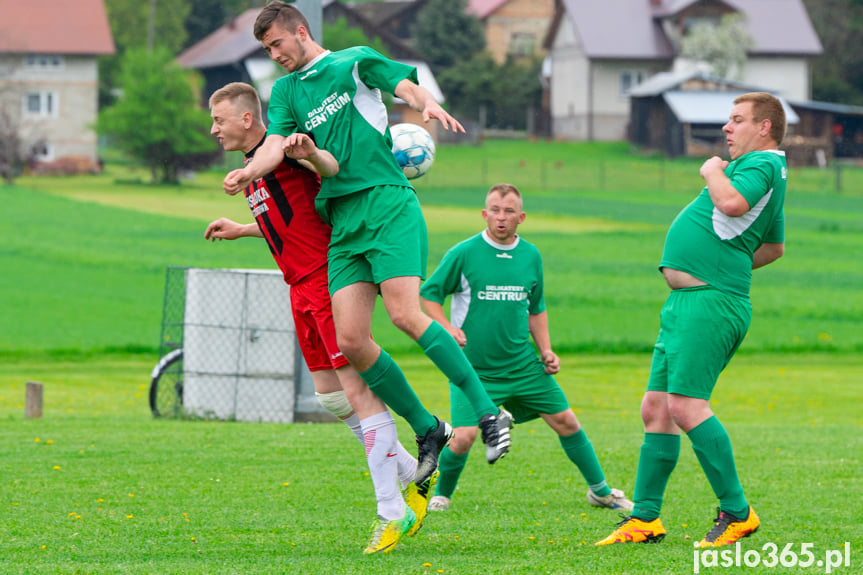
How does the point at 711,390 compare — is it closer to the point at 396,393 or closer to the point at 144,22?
the point at 396,393

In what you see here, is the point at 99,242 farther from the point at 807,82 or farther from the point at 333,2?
the point at 807,82

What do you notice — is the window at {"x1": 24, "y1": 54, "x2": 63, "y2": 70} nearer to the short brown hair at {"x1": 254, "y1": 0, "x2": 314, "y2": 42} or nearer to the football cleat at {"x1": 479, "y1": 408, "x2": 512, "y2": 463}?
the short brown hair at {"x1": 254, "y1": 0, "x2": 314, "y2": 42}

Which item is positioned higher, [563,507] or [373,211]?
[373,211]

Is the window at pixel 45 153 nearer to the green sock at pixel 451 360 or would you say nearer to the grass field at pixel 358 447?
the grass field at pixel 358 447

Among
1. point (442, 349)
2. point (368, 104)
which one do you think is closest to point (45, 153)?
point (368, 104)

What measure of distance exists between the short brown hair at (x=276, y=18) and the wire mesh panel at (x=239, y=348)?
6559 millimetres

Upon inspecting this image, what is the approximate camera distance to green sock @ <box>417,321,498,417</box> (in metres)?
5.90

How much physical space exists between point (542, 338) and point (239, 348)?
5.31m

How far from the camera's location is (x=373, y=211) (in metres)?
5.82

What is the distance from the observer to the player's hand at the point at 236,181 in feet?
17.5

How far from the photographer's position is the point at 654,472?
242 inches

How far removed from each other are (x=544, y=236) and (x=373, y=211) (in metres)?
34.0

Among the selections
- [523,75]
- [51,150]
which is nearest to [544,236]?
[51,150]

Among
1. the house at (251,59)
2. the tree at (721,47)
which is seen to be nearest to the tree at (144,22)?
the house at (251,59)
